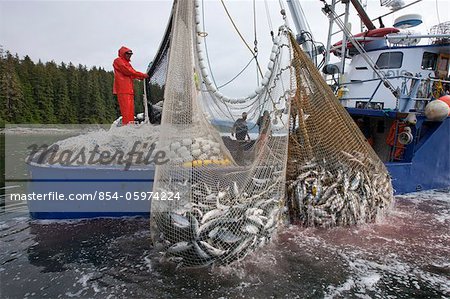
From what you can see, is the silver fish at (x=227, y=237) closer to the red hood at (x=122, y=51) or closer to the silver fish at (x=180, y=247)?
the silver fish at (x=180, y=247)

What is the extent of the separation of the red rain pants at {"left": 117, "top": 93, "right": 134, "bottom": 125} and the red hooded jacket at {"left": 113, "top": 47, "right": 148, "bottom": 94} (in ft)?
0.44

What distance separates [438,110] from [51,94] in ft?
206

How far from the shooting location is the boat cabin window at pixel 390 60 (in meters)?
10.8

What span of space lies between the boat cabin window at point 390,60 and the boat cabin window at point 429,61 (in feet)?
2.45

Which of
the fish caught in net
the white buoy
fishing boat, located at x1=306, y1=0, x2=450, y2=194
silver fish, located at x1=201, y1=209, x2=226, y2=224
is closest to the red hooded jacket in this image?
the fish caught in net

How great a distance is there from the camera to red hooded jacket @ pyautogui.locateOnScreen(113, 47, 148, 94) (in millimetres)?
6891

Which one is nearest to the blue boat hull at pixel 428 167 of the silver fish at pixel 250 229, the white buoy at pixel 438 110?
the white buoy at pixel 438 110

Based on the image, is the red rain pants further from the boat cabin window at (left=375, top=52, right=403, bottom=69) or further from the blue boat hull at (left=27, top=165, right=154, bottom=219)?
the boat cabin window at (left=375, top=52, right=403, bottom=69)

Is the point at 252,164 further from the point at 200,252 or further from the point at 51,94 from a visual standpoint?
the point at 51,94

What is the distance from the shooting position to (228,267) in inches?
174

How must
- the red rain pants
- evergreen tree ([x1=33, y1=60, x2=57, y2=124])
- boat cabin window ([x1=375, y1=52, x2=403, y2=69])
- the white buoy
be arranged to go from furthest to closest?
evergreen tree ([x1=33, y1=60, x2=57, y2=124]) → boat cabin window ([x1=375, y1=52, x2=403, y2=69]) → the white buoy → the red rain pants

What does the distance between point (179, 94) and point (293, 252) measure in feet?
10.6

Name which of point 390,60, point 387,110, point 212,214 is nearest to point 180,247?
point 212,214

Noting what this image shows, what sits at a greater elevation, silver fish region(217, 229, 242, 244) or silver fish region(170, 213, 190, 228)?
silver fish region(170, 213, 190, 228)
